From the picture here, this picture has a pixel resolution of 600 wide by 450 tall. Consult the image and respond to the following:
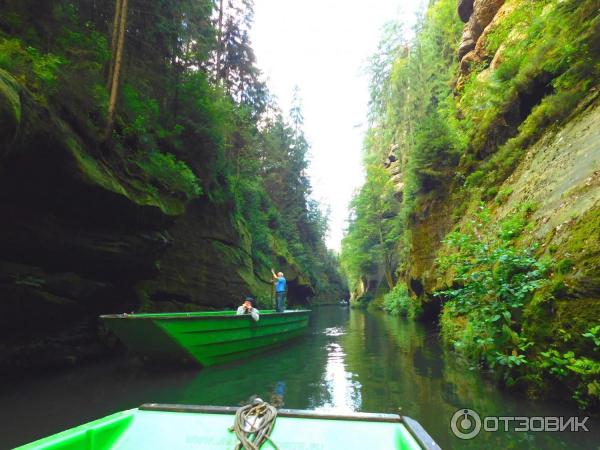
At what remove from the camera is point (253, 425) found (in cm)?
230

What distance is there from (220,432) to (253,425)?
0.82 feet

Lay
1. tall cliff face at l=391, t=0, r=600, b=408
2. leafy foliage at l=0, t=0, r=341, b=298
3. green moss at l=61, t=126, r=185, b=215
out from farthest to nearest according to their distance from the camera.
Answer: leafy foliage at l=0, t=0, r=341, b=298 < green moss at l=61, t=126, r=185, b=215 < tall cliff face at l=391, t=0, r=600, b=408

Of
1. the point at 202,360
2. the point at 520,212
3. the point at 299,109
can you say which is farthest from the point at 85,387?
the point at 299,109

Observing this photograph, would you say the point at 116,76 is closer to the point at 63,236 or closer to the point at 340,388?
the point at 63,236

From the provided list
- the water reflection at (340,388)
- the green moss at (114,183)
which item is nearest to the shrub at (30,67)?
the green moss at (114,183)

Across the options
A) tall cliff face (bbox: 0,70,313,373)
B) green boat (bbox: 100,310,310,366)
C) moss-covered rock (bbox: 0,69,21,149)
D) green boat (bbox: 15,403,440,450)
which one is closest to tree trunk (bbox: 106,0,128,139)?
tall cliff face (bbox: 0,70,313,373)

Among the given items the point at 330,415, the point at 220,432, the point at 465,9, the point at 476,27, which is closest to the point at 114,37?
the point at 220,432

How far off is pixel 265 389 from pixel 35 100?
7010 millimetres

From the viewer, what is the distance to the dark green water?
13.3ft

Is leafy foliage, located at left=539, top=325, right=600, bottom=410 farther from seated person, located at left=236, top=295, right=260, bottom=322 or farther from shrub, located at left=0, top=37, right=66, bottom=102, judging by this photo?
shrub, located at left=0, top=37, right=66, bottom=102

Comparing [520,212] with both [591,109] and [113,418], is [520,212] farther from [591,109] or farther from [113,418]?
[113,418]

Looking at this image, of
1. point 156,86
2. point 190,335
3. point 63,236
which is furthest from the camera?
point 156,86

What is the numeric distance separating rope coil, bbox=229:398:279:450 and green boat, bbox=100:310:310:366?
4883mm

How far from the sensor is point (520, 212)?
7.25 metres
